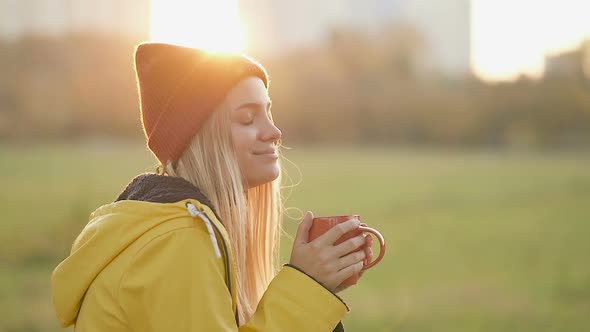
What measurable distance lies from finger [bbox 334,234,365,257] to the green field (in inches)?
126

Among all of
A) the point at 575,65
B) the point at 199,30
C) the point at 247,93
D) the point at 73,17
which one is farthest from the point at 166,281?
the point at 73,17

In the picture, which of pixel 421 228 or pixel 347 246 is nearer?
pixel 347 246

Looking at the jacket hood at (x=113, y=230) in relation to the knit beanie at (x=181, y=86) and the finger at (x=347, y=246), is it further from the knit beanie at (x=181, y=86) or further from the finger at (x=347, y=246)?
the finger at (x=347, y=246)

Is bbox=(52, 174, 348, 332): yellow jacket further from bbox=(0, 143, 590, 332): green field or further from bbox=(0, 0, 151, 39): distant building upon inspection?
bbox=(0, 0, 151, 39): distant building

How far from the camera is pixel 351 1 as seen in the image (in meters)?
Result: 71.9

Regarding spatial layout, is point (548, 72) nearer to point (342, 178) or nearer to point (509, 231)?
point (342, 178)

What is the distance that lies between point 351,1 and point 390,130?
125ft

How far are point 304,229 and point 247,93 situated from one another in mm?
405

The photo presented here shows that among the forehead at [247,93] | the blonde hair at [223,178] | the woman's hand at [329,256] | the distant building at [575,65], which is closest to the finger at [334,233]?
the woman's hand at [329,256]

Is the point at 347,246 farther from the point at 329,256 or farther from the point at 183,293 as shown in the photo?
the point at 183,293

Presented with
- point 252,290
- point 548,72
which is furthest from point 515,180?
point 252,290

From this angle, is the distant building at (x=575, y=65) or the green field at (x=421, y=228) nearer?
the green field at (x=421, y=228)

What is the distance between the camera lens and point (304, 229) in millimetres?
2057

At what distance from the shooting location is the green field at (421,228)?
8.67 m
